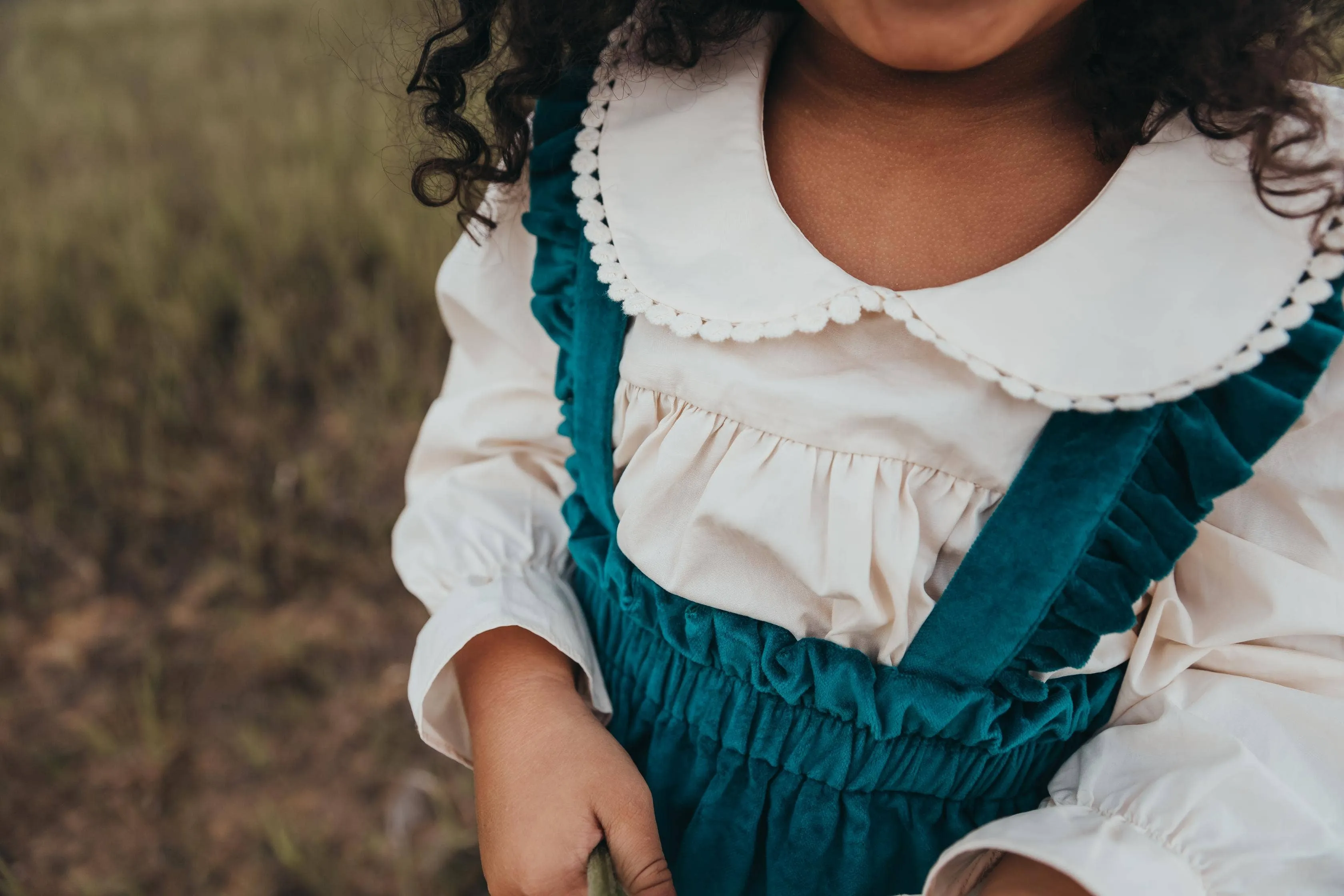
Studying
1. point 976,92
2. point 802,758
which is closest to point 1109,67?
point 976,92

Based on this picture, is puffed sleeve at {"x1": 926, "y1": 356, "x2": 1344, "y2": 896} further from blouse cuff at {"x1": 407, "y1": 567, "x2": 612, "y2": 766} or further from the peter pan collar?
blouse cuff at {"x1": 407, "y1": 567, "x2": 612, "y2": 766}

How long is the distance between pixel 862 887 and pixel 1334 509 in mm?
422

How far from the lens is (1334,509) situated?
0.65 meters

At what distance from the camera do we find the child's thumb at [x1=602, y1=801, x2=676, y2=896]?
69 centimetres

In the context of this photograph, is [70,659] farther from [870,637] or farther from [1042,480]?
[1042,480]

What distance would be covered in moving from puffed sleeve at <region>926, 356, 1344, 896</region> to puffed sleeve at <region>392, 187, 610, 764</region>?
373mm

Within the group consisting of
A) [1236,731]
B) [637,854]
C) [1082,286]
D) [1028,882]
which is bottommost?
[637,854]

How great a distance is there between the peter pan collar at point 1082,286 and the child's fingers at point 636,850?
1.11 feet

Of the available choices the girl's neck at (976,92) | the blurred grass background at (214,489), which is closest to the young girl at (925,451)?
the girl's neck at (976,92)

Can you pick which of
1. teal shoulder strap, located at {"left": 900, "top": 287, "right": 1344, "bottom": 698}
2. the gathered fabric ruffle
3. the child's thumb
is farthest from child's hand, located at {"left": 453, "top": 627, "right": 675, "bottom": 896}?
teal shoulder strap, located at {"left": 900, "top": 287, "right": 1344, "bottom": 698}

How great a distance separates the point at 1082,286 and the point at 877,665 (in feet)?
0.97

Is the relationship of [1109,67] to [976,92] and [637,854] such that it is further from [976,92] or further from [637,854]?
[637,854]

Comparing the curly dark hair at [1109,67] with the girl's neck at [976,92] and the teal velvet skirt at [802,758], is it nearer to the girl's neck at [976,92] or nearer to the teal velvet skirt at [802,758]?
the girl's neck at [976,92]

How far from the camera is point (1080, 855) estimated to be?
0.62 meters
